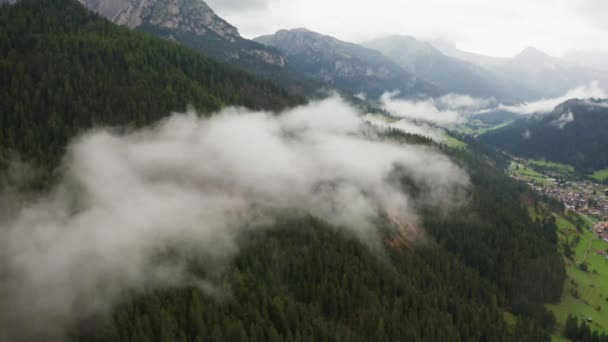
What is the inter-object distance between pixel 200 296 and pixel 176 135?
9673 cm

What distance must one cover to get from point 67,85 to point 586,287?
22703 centimetres

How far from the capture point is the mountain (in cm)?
12469

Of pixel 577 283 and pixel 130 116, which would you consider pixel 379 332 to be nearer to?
pixel 577 283

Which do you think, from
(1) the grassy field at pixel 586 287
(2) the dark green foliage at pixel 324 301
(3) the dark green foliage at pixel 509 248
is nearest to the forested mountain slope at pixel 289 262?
(2) the dark green foliage at pixel 324 301

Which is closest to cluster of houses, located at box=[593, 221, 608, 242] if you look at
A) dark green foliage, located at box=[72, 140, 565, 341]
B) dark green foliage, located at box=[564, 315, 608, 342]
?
dark green foliage, located at box=[72, 140, 565, 341]

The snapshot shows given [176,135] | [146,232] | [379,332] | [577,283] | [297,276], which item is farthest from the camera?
[176,135]

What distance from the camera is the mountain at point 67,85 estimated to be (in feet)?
409

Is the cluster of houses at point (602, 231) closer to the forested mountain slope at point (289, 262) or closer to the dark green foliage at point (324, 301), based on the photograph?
the forested mountain slope at point (289, 262)

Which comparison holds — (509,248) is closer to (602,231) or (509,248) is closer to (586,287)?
(586,287)

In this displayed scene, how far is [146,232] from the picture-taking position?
406 ft

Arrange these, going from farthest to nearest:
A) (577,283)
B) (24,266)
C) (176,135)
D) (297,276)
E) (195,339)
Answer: (176,135) < (577,283) < (297,276) < (24,266) < (195,339)

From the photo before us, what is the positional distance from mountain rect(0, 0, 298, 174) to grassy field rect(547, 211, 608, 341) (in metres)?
182

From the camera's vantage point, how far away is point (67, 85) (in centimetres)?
14288

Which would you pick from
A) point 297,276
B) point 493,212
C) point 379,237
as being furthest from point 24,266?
point 493,212
